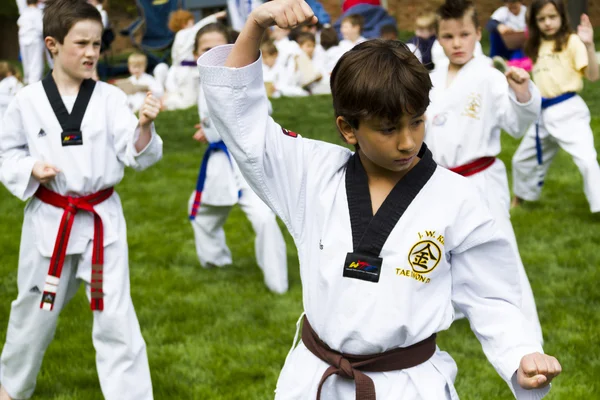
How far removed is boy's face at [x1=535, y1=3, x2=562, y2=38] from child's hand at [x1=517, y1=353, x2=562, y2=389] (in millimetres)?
4671

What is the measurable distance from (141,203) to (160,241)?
4.18 ft

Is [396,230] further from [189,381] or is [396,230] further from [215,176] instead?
[215,176]

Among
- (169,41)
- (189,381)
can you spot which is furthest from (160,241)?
(169,41)

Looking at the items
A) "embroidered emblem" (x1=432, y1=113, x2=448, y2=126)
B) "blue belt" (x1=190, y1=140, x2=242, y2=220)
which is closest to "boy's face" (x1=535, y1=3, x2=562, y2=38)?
"embroidered emblem" (x1=432, y1=113, x2=448, y2=126)

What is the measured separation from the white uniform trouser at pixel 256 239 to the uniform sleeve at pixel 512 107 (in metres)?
1.98

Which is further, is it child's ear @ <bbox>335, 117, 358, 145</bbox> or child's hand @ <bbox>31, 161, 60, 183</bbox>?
child's hand @ <bbox>31, 161, 60, 183</bbox>

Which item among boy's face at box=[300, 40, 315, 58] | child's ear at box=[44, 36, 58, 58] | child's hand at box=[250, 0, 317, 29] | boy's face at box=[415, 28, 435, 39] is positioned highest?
child's hand at box=[250, 0, 317, 29]

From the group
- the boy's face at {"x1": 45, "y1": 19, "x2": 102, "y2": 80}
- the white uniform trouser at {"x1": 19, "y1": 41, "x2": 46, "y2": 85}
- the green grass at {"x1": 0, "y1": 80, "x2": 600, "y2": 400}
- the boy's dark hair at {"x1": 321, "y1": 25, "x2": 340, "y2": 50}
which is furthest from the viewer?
the boy's dark hair at {"x1": 321, "y1": 25, "x2": 340, "y2": 50}

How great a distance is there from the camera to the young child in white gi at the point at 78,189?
157 inches

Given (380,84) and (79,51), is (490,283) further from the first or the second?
(79,51)

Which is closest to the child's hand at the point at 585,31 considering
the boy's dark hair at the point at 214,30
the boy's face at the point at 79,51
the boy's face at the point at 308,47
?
the boy's dark hair at the point at 214,30

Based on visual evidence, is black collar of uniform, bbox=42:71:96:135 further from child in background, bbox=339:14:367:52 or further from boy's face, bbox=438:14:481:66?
child in background, bbox=339:14:367:52

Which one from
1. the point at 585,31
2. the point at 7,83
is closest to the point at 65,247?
the point at 585,31

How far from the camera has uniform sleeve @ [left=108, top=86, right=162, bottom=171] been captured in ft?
13.0
